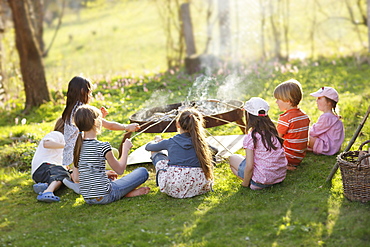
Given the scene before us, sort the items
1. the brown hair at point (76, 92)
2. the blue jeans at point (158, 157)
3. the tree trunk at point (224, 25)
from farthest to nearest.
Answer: the tree trunk at point (224, 25) → the brown hair at point (76, 92) → the blue jeans at point (158, 157)

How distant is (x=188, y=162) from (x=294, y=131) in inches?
45.4

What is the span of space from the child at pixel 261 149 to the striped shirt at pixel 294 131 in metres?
0.47

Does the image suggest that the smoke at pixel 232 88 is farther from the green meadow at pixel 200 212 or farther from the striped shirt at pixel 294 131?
the striped shirt at pixel 294 131

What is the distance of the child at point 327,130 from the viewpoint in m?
4.49

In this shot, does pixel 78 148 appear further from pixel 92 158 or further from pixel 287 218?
pixel 287 218

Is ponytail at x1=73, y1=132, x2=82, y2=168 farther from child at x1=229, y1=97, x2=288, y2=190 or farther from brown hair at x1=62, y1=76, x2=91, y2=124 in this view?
child at x1=229, y1=97, x2=288, y2=190

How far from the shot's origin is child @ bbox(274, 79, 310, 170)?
411cm

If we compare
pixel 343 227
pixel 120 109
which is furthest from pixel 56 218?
pixel 120 109

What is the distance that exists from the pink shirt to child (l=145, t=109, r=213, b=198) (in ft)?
4.94

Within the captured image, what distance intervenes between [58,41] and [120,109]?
16226 mm

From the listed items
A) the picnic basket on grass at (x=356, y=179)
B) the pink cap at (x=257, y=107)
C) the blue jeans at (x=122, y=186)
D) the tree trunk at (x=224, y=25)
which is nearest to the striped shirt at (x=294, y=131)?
the pink cap at (x=257, y=107)

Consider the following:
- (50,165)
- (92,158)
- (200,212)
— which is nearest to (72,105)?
(50,165)

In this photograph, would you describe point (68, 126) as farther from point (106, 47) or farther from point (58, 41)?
point (58, 41)

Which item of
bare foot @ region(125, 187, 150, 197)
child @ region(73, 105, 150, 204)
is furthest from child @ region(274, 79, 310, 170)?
child @ region(73, 105, 150, 204)
